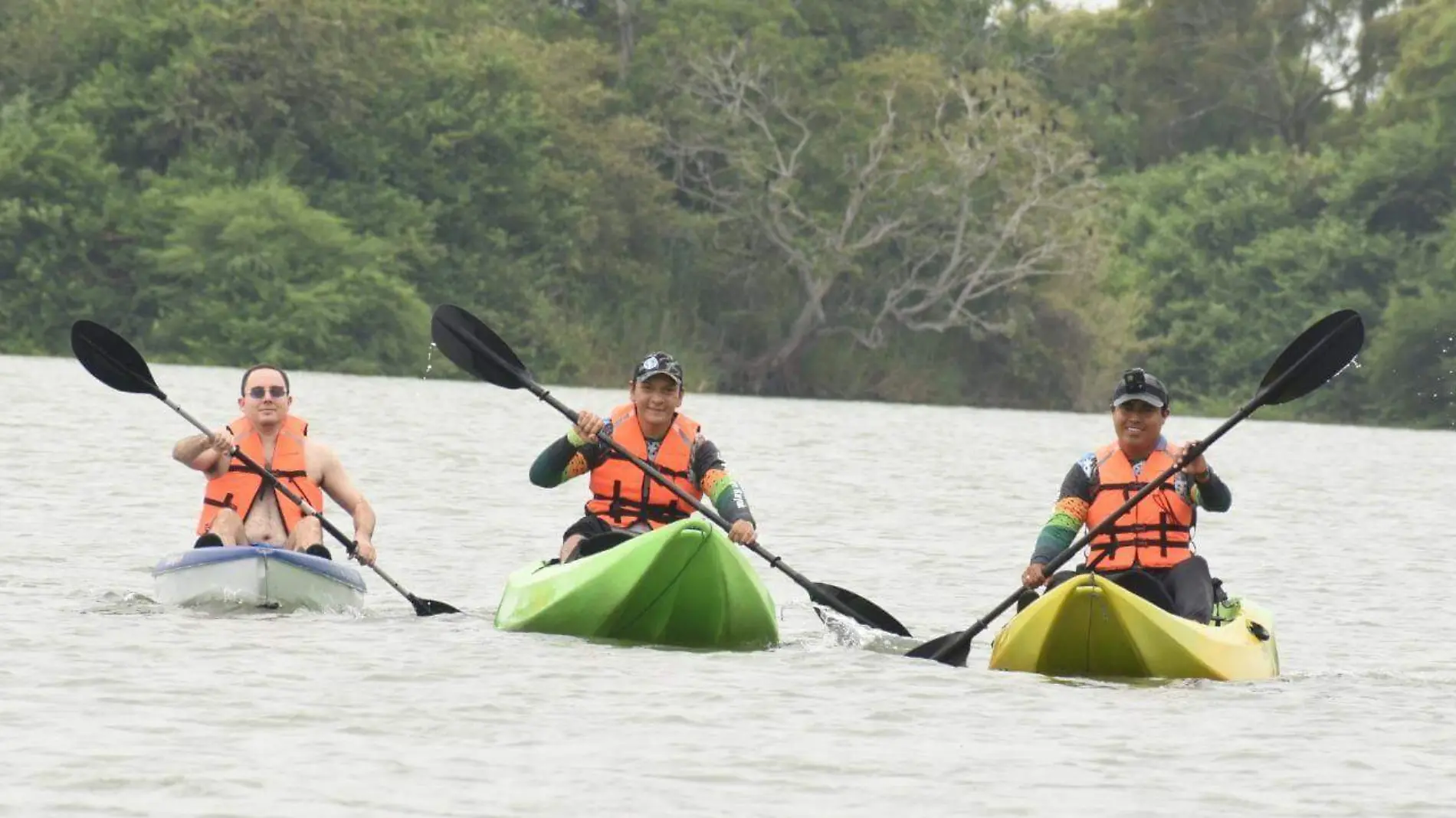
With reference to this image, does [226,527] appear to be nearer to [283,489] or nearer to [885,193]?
[283,489]

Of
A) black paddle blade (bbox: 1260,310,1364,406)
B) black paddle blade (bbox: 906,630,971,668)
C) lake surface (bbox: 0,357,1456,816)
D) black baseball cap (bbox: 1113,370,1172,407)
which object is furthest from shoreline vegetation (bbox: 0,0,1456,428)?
black baseball cap (bbox: 1113,370,1172,407)

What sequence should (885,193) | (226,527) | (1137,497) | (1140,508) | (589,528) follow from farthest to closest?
(885,193) → (226,527) → (589,528) → (1140,508) → (1137,497)

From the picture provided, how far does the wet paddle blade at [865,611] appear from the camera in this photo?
13719mm

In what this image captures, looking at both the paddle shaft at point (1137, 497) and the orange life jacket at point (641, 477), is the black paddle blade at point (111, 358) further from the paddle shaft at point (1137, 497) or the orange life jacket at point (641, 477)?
the paddle shaft at point (1137, 497)

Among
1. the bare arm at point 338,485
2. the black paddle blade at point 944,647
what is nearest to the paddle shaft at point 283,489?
the bare arm at point 338,485

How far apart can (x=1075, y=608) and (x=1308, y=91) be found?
2485 inches

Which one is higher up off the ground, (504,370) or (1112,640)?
(504,370)

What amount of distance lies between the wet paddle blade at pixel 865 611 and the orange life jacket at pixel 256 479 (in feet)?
8.29

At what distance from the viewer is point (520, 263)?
57.4 metres

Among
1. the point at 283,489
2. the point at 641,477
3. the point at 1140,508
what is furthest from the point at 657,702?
the point at 283,489

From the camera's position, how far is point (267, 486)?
13.7 m

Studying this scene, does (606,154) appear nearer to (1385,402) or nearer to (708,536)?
(1385,402)

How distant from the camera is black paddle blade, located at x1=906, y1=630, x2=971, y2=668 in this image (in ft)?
41.9

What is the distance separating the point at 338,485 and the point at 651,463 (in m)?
1.69
